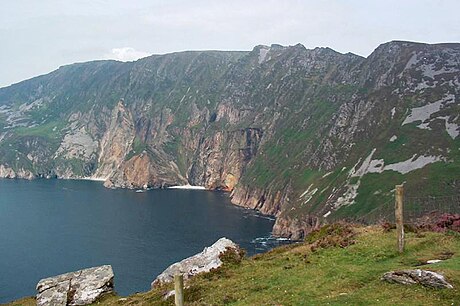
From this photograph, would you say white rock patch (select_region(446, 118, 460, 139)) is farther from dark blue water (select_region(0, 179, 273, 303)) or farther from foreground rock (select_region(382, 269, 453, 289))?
foreground rock (select_region(382, 269, 453, 289))

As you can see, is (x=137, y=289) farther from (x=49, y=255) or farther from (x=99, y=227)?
(x=99, y=227)

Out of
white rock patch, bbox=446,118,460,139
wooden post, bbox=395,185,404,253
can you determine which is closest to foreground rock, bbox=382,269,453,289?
wooden post, bbox=395,185,404,253

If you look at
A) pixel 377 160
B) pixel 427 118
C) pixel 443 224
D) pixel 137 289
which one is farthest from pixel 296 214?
pixel 443 224

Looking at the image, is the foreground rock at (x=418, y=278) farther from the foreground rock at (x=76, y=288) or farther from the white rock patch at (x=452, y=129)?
the white rock patch at (x=452, y=129)

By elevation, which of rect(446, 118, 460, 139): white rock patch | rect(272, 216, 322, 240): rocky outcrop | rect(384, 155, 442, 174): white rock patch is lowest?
rect(272, 216, 322, 240): rocky outcrop

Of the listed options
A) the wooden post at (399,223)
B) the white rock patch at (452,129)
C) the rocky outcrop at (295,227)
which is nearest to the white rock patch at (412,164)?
the white rock patch at (452,129)
